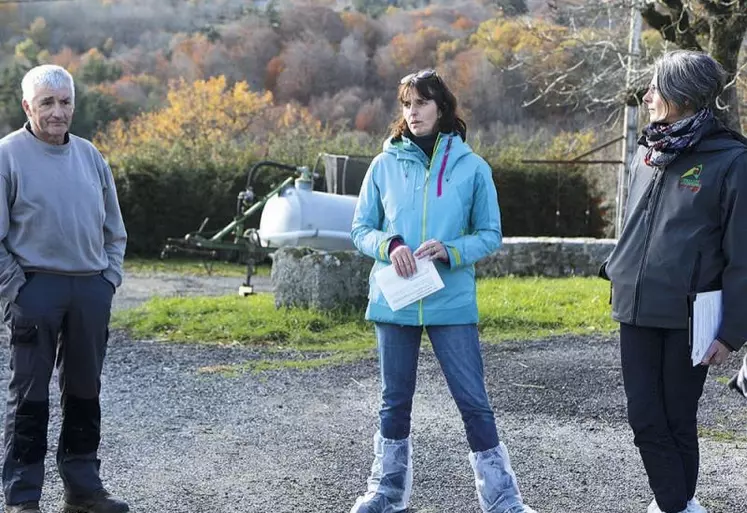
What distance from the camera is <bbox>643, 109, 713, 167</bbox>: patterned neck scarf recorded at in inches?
159

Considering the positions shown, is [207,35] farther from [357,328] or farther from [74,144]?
[74,144]

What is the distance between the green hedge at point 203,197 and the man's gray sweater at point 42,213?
50.2 feet

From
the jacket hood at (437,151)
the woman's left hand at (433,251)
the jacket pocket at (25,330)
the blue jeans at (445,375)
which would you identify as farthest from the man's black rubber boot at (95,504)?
the jacket hood at (437,151)

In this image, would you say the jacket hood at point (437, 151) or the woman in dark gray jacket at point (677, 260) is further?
the jacket hood at point (437, 151)

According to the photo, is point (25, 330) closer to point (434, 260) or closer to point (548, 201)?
point (434, 260)

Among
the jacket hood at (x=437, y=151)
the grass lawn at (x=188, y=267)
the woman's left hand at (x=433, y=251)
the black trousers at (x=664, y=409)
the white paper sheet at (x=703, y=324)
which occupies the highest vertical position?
the jacket hood at (x=437, y=151)

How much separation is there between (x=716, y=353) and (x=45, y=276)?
105 inches

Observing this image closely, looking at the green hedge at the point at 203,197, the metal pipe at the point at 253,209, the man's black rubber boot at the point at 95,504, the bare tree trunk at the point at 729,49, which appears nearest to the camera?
the man's black rubber boot at the point at 95,504

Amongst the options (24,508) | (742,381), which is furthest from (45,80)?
(742,381)

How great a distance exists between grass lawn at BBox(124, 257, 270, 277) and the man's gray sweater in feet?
43.8

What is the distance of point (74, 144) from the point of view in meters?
4.65

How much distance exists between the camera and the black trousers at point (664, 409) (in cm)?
414

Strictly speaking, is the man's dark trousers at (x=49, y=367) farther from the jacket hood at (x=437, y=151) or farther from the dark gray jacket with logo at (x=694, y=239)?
the dark gray jacket with logo at (x=694, y=239)

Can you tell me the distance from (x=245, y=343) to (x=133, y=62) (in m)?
63.6
